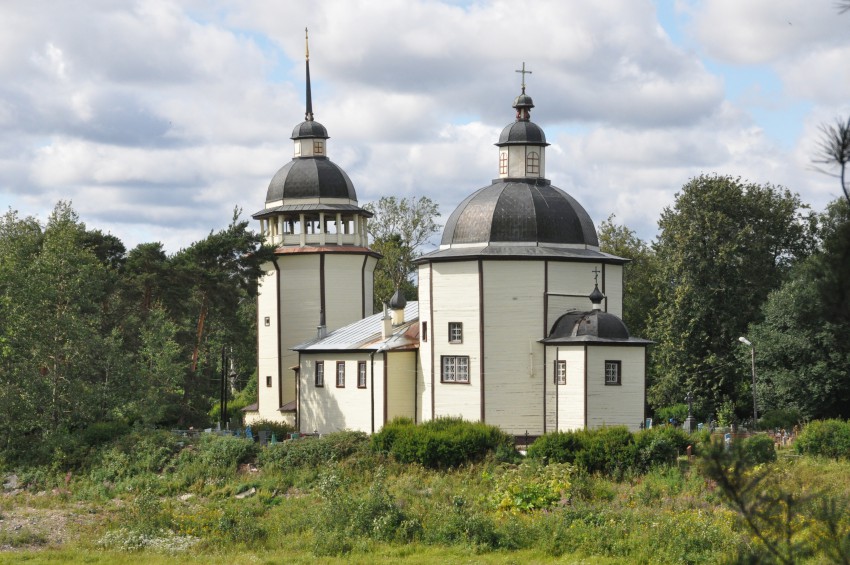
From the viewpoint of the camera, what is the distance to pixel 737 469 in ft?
30.0

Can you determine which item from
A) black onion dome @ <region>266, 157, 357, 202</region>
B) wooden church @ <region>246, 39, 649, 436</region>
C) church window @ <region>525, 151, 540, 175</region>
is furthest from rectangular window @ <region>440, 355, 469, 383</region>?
black onion dome @ <region>266, 157, 357, 202</region>

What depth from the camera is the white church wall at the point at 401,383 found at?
3925 centimetres

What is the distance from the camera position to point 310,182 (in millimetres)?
48594

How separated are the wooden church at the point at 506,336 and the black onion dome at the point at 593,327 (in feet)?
0.14

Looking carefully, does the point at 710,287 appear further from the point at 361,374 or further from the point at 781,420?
the point at 361,374

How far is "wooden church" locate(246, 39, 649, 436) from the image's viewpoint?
35.4 m

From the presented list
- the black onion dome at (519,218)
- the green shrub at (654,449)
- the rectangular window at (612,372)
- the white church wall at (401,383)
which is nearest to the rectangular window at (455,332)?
the white church wall at (401,383)

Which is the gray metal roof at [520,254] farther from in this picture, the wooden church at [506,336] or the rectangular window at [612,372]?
the rectangular window at [612,372]

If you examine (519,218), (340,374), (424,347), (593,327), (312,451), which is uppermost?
(519,218)

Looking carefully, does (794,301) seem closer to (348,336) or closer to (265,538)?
(348,336)

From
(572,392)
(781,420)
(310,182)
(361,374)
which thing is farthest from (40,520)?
(781,420)

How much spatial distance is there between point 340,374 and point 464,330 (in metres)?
6.72

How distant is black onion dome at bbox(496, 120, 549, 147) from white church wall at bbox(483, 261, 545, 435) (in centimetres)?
499

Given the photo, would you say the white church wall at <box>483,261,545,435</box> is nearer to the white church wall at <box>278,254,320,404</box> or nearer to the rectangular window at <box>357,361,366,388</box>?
the rectangular window at <box>357,361,366,388</box>
